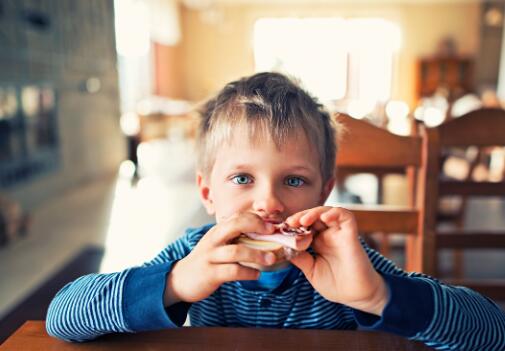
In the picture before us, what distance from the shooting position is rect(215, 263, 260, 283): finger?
56cm

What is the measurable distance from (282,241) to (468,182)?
84 centimetres

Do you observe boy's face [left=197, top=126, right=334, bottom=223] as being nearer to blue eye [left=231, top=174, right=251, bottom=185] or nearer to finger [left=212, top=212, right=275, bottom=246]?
blue eye [left=231, top=174, right=251, bottom=185]

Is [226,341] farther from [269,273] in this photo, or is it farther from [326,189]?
[326,189]

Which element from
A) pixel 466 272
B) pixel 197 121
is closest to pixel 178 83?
pixel 466 272

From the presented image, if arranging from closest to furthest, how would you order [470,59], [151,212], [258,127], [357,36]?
[258,127] → [151,212] → [470,59] → [357,36]

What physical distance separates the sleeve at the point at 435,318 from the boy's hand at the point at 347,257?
18 mm

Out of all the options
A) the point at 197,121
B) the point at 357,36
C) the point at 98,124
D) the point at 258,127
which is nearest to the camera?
the point at 258,127

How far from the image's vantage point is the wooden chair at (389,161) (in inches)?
42.4

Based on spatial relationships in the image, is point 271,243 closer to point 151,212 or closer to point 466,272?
point 466,272

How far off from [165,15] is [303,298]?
8112 mm

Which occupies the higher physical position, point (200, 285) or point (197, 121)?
point (197, 121)

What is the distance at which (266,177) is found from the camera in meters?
0.71

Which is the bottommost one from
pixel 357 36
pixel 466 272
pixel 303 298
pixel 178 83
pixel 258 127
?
pixel 466 272

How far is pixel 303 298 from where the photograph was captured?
792mm
